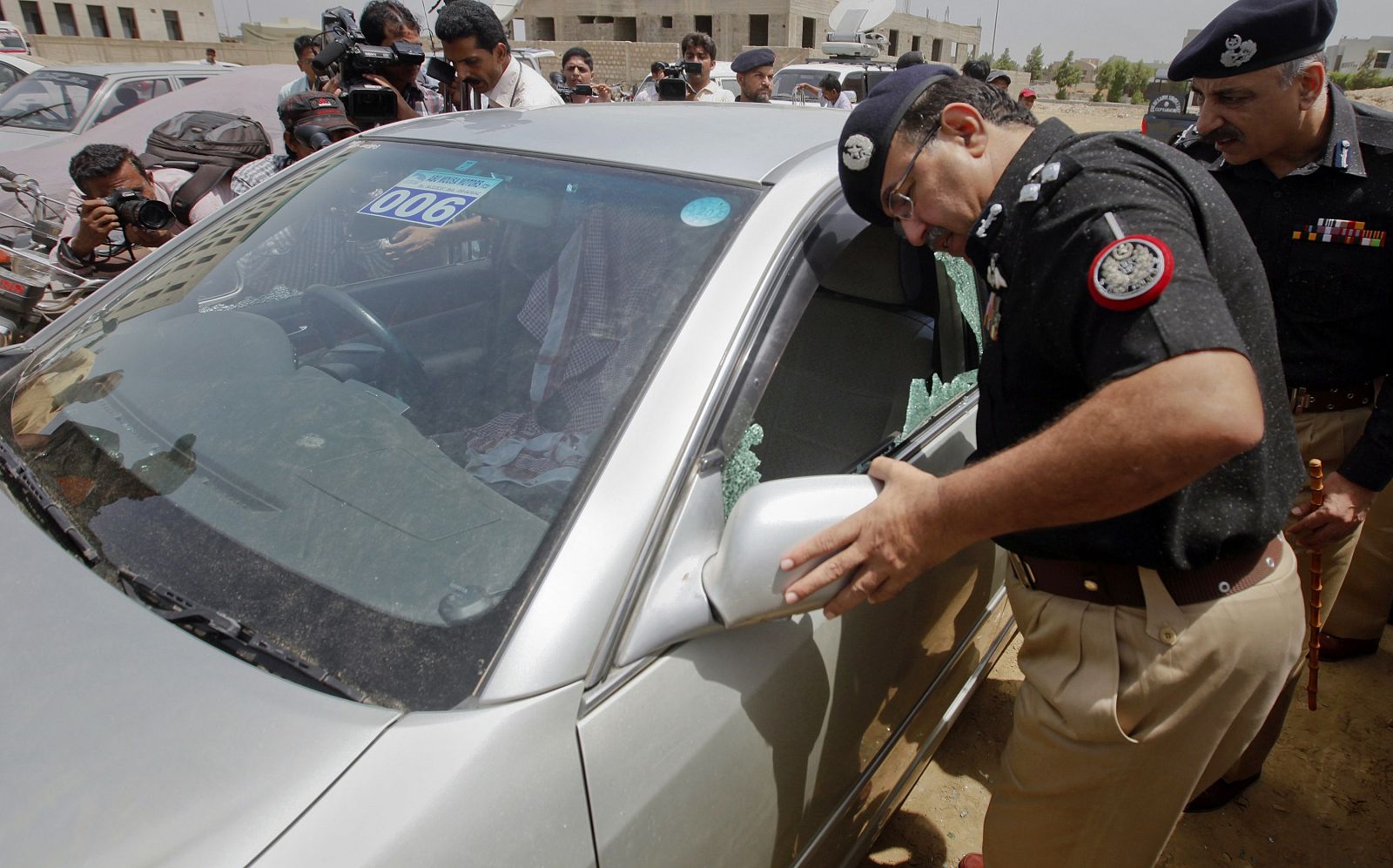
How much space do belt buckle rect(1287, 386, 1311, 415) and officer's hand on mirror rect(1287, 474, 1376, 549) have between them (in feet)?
0.72

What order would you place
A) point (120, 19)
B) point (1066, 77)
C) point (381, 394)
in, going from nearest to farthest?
1. point (381, 394)
2. point (120, 19)
3. point (1066, 77)

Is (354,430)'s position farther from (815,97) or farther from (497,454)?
(815,97)

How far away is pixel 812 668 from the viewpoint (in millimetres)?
1233

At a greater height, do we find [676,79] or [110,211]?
[676,79]

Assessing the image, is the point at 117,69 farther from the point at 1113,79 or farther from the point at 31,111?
the point at 1113,79

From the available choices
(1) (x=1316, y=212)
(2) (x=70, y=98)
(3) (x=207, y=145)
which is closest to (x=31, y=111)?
(2) (x=70, y=98)

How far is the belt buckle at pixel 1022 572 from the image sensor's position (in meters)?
1.39

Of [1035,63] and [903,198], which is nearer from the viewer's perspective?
[903,198]

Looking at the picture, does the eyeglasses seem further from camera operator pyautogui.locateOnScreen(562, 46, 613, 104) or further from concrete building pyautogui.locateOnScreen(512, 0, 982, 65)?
concrete building pyautogui.locateOnScreen(512, 0, 982, 65)

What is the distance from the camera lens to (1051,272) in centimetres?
104

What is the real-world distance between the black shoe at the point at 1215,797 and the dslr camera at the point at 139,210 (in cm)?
437

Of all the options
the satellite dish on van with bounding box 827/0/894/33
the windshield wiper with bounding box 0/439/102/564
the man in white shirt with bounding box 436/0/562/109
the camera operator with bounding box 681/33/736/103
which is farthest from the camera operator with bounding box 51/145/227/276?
the satellite dish on van with bounding box 827/0/894/33

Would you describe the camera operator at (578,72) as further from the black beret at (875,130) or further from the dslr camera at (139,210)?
the black beret at (875,130)

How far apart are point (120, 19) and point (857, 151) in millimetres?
48579
